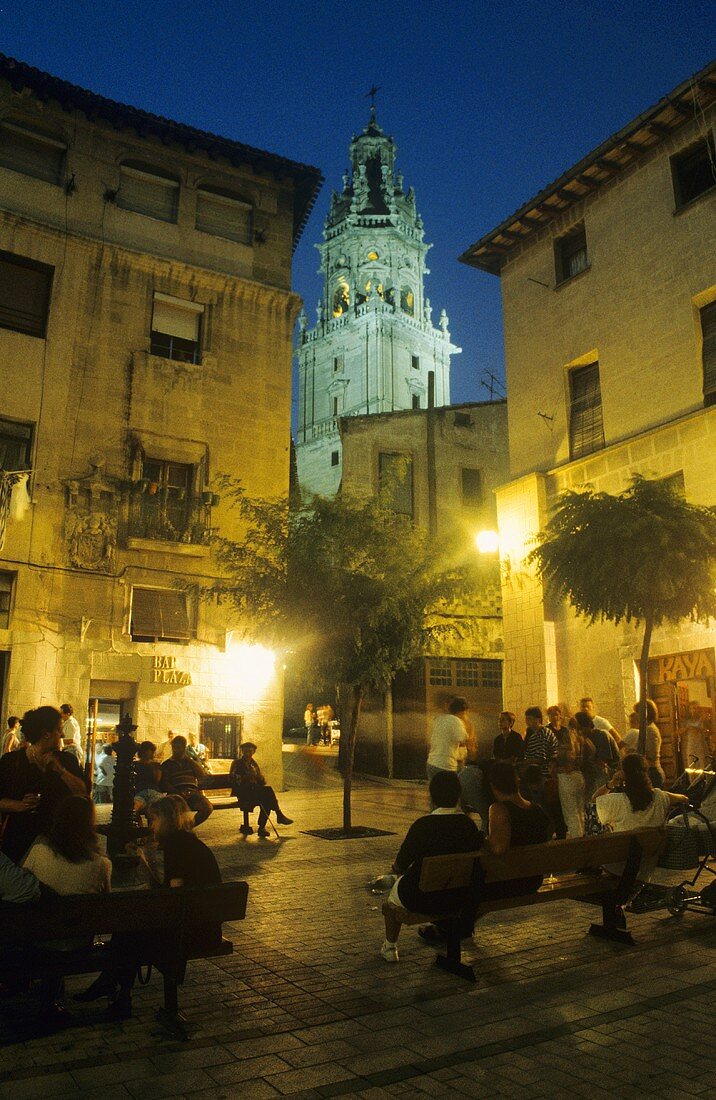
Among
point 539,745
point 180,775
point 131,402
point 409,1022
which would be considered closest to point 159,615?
point 131,402

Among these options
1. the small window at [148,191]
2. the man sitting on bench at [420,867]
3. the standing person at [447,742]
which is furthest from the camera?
the small window at [148,191]

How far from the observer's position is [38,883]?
4.37 metres

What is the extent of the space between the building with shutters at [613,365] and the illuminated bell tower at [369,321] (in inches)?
1811

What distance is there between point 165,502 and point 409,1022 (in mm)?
15570

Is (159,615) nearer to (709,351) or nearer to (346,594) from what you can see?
(346,594)

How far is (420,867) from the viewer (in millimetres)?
5465

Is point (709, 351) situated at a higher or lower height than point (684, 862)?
higher

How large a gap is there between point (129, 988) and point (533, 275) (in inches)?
735

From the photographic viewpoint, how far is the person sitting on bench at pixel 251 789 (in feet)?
39.3

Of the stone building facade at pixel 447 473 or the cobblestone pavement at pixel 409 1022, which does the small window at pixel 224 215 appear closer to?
the stone building facade at pixel 447 473

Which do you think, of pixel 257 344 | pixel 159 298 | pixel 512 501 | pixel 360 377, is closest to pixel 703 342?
pixel 512 501

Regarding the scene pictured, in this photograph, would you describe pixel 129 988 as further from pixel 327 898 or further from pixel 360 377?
pixel 360 377

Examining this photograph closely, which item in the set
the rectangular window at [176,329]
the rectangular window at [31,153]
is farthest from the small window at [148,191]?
the rectangular window at [176,329]

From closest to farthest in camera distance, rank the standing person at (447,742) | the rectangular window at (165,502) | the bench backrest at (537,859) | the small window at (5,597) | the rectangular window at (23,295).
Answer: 1. the bench backrest at (537,859)
2. the standing person at (447,742)
3. the small window at (5,597)
4. the rectangular window at (23,295)
5. the rectangular window at (165,502)
